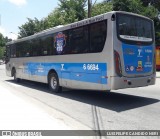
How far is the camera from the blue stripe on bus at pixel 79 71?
10055 millimetres

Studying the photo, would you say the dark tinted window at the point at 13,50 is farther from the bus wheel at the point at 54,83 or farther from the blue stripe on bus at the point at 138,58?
the blue stripe on bus at the point at 138,58

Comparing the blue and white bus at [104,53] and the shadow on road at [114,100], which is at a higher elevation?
the blue and white bus at [104,53]

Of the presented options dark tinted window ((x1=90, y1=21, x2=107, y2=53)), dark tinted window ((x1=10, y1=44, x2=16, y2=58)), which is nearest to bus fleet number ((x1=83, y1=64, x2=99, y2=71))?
dark tinted window ((x1=90, y1=21, x2=107, y2=53))

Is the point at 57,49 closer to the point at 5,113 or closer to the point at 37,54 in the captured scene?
the point at 37,54

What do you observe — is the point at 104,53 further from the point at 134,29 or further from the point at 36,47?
the point at 36,47

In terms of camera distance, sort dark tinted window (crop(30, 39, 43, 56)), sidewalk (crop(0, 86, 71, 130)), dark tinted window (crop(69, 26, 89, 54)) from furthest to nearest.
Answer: dark tinted window (crop(30, 39, 43, 56)) < dark tinted window (crop(69, 26, 89, 54)) < sidewalk (crop(0, 86, 71, 130))

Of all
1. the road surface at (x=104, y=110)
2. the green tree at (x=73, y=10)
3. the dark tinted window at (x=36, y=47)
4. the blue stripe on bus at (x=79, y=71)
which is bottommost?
the road surface at (x=104, y=110)

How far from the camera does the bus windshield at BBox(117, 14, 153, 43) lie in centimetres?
977

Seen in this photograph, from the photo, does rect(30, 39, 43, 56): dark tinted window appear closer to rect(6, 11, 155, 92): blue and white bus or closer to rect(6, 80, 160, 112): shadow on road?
rect(6, 11, 155, 92): blue and white bus

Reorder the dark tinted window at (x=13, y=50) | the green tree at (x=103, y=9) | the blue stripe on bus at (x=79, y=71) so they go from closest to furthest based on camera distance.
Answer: the blue stripe on bus at (x=79, y=71)
the dark tinted window at (x=13, y=50)
the green tree at (x=103, y=9)

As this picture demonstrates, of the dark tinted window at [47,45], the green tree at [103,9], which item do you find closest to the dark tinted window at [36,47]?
the dark tinted window at [47,45]

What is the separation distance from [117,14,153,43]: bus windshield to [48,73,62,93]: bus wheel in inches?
185

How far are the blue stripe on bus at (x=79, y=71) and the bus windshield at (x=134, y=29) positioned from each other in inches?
50.2

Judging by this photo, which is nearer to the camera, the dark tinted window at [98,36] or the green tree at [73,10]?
the dark tinted window at [98,36]
